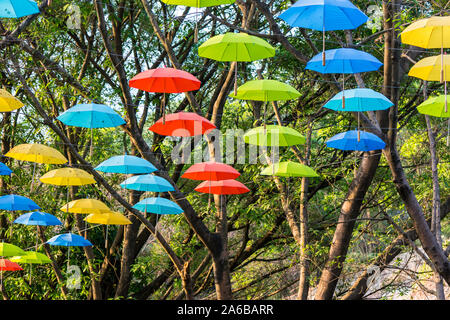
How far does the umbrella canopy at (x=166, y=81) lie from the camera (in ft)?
16.2

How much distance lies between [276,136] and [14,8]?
2.63 meters

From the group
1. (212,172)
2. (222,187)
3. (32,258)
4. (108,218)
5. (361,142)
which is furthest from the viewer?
(32,258)

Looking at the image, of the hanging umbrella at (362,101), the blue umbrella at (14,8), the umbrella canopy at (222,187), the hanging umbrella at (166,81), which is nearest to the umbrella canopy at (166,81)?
the hanging umbrella at (166,81)

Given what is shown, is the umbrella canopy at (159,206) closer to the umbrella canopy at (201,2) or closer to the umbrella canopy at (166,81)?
the umbrella canopy at (166,81)

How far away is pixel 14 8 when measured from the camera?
454 centimetres

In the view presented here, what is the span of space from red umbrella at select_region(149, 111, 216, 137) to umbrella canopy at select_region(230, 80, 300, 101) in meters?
0.41

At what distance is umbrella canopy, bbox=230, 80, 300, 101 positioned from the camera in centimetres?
523

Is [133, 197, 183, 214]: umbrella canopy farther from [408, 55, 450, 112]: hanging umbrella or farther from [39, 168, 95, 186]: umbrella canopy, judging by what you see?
[408, 55, 450, 112]: hanging umbrella

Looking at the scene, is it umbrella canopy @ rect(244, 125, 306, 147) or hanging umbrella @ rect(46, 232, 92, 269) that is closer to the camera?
umbrella canopy @ rect(244, 125, 306, 147)

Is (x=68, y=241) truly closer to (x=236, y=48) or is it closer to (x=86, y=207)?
(x=86, y=207)

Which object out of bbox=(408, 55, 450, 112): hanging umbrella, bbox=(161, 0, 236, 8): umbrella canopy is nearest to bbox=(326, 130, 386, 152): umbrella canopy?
bbox=(408, 55, 450, 112): hanging umbrella

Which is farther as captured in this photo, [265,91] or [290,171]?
[290,171]

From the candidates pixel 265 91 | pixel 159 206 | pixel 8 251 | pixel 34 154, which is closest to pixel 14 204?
pixel 8 251
